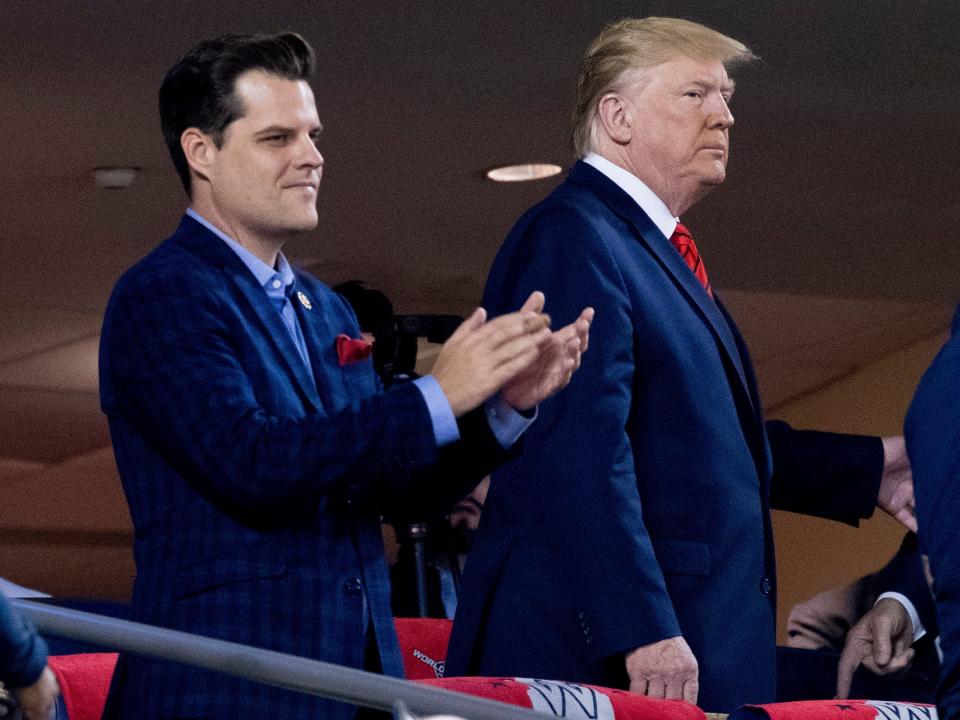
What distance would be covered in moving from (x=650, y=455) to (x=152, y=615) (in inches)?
29.8

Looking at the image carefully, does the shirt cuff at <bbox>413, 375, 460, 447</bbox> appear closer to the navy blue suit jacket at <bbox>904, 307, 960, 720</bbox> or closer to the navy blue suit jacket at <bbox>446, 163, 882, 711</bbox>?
the navy blue suit jacket at <bbox>904, 307, 960, 720</bbox>

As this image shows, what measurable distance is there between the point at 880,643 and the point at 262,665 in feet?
4.62

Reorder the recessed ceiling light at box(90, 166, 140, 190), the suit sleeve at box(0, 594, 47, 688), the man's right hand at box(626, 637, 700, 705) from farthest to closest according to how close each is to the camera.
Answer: the recessed ceiling light at box(90, 166, 140, 190) < the man's right hand at box(626, 637, 700, 705) < the suit sleeve at box(0, 594, 47, 688)

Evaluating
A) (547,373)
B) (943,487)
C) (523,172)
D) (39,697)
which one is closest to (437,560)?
(523,172)

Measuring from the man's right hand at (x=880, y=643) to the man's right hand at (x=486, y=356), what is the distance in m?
1.07

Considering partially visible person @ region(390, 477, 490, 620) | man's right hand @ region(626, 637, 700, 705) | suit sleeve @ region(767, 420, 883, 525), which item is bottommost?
partially visible person @ region(390, 477, 490, 620)

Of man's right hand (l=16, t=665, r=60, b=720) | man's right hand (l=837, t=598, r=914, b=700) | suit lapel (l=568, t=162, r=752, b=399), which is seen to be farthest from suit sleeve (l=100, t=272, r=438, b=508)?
man's right hand (l=837, t=598, r=914, b=700)

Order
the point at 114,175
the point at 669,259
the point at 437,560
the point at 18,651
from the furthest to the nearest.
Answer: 1. the point at 114,175
2. the point at 437,560
3. the point at 669,259
4. the point at 18,651

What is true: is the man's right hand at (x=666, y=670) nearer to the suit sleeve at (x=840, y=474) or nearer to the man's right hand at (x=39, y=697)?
the suit sleeve at (x=840, y=474)

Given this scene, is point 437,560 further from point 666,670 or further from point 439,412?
point 439,412

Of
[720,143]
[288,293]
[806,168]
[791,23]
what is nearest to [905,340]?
[806,168]

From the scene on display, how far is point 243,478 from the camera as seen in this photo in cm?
156

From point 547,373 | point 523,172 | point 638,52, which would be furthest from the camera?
point 523,172

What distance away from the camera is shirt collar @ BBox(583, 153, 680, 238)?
235 centimetres
